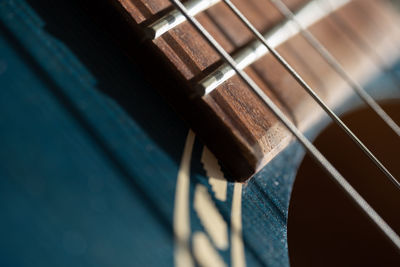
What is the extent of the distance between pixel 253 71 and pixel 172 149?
6.4 inches

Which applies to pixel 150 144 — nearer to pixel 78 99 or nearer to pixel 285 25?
pixel 78 99

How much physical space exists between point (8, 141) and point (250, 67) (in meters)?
0.30

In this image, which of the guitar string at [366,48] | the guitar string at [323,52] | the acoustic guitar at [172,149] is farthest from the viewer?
the guitar string at [366,48]

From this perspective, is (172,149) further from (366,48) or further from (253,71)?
(366,48)

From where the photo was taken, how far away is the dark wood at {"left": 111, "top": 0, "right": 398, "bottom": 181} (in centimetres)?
52

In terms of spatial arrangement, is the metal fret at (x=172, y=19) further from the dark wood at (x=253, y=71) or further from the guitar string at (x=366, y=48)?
the guitar string at (x=366, y=48)

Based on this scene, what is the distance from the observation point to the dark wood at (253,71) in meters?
A: 0.52

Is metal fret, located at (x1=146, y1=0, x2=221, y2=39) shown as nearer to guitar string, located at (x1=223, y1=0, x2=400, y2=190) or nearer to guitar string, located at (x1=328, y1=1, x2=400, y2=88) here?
guitar string, located at (x1=223, y1=0, x2=400, y2=190)

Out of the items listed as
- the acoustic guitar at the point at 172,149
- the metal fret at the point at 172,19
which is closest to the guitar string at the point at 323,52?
the acoustic guitar at the point at 172,149

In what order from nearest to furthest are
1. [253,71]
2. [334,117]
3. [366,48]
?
[334,117] → [253,71] → [366,48]

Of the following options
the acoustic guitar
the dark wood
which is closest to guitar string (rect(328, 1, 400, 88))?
the dark wood

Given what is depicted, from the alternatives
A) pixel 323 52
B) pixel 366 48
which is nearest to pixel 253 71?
pixel 323 52

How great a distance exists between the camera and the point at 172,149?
509 millimetres

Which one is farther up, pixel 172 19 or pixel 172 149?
pixel 172 19
